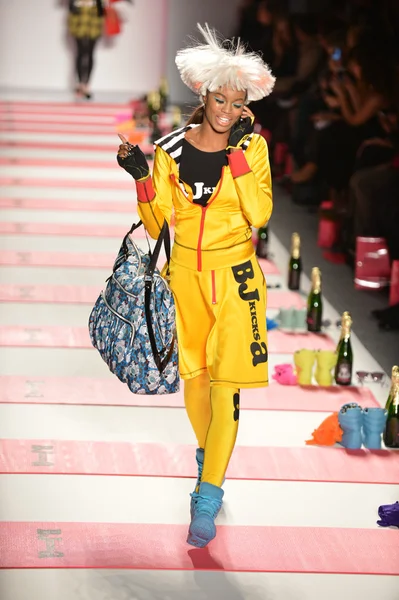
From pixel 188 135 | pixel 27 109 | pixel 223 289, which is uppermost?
pixel 188 135

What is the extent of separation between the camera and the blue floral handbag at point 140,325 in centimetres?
355

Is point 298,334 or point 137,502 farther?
point 298,334

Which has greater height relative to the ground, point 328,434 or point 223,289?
point 223,289

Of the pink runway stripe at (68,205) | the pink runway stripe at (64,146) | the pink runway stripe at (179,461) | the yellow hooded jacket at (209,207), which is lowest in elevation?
the pink runway stripe at (64,146)

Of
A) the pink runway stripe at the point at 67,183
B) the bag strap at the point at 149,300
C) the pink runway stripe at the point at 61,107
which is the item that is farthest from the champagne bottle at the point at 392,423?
the pink runway stripe at the point at 61,107

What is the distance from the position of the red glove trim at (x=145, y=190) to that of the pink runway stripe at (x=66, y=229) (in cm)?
415

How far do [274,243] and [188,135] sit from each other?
4274 millimetres

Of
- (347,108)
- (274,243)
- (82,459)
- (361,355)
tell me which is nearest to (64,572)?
(82,459)

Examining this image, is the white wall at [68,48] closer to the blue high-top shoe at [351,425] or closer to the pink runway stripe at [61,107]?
the pink runway stripe at [61,107]

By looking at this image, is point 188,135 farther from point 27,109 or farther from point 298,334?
point 27,109

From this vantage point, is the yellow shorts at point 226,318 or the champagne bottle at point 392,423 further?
the champagne bottle at point 392,423

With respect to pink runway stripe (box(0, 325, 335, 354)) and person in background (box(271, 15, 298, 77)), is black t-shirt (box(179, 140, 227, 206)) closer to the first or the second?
pink runway stripe (box(0, 325, 335, 354))

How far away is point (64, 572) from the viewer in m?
3.51

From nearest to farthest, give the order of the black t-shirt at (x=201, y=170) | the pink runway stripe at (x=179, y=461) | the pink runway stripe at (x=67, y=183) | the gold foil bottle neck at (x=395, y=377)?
1. the black t-shirt at (x=201, y=170)
2. the pink runway stripe at (x=179, y=461)
3. the gold foil bottle neck at (x=395, y=377)
4. the pink runway stripe at (x=67, y=183)
